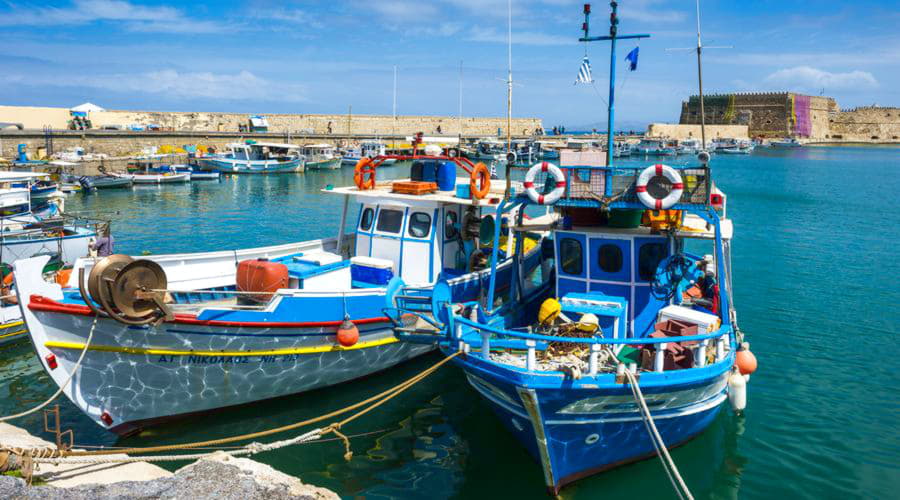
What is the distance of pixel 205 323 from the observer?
31.2 feet

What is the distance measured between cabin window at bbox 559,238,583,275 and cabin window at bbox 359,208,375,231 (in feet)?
14.2

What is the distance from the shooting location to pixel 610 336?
934 centimetres

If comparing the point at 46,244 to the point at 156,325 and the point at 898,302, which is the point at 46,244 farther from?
the point at 898,302

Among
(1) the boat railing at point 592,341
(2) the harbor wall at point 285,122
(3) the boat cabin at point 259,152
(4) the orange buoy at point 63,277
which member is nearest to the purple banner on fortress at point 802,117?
(2) the harbor wall at point 285,122

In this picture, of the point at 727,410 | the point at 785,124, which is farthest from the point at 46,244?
the point at 785,124

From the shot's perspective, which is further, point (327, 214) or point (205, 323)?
point (327, 214)

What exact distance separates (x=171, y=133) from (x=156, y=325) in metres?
56.1

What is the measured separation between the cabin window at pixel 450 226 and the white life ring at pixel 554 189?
331 centimetres

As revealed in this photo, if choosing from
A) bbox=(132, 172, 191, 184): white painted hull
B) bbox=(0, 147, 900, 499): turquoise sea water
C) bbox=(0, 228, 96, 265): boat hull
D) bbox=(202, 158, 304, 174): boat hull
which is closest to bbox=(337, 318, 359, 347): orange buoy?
bbox=(0, 147, 900, 499): turquoise sea water

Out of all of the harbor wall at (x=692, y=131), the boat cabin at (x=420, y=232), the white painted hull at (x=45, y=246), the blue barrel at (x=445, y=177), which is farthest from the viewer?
the harbor wall at (x=692, y=131)

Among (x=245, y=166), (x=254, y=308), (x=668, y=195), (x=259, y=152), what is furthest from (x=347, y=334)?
(x=259, y=152)

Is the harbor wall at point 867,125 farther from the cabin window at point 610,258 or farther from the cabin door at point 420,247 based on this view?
the cabin window at point 610,258

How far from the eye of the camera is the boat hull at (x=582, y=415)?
7.98 meters

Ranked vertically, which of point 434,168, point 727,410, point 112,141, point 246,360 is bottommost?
point 727,410
